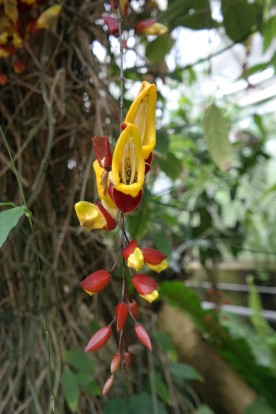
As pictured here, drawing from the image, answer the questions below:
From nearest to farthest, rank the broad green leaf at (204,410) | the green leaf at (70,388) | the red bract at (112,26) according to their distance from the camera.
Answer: the red bract at (112,26), the green leaf at (70,388), the broad green leaf at (204,410)

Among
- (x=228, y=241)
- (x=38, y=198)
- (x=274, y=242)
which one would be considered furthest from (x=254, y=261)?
(x=38, y=198)

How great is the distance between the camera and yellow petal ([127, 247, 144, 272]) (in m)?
0.33

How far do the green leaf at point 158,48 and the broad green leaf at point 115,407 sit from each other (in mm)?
538

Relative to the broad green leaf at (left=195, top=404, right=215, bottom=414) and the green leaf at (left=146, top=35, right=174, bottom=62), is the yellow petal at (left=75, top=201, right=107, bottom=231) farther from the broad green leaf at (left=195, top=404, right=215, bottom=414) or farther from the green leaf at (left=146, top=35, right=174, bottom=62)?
the broad green leaf at (left=195, top=404, right=215, bottom=414)

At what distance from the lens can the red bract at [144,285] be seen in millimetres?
350

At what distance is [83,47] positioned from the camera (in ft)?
2.26

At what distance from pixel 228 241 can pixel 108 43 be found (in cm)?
72

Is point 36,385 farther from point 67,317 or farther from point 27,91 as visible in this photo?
point 27,91

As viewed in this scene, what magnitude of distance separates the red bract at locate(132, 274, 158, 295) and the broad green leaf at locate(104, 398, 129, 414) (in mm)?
393

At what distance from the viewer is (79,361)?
25.8 inches


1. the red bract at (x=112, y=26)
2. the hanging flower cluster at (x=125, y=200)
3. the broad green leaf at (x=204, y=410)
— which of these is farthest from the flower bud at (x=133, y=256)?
the broad green leaf at (x=204, y=410)

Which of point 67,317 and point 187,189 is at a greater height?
point 187,189

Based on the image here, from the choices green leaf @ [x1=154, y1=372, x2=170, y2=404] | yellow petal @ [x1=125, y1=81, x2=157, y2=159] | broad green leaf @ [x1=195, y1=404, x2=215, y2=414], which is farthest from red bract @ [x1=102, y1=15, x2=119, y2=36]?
broad green leaf @ [x1=195, y1=404, x2=215, y2=414]

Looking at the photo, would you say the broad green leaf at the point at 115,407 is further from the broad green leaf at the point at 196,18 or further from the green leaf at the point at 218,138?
the broad green leaf at the point at 196,18
